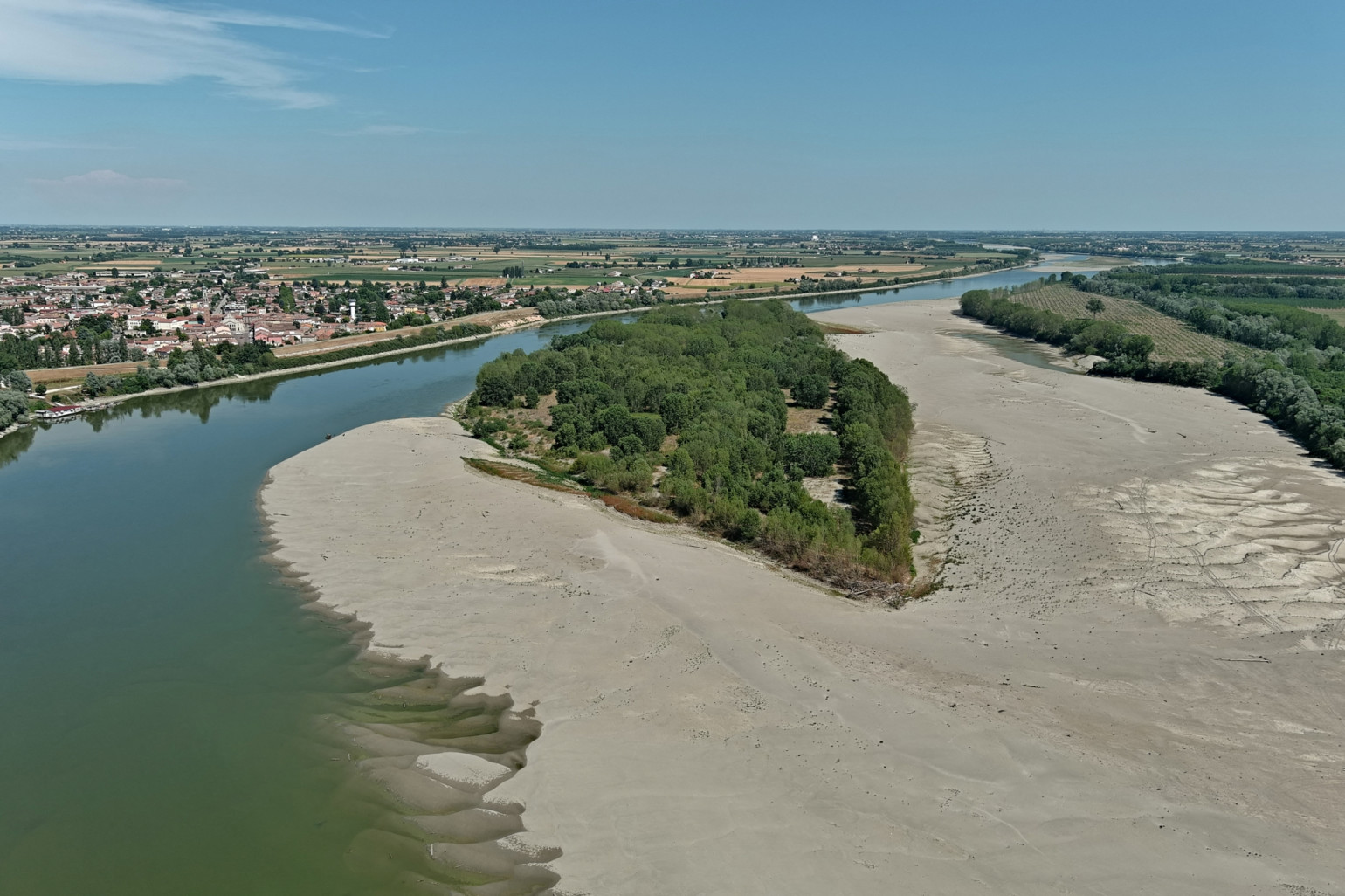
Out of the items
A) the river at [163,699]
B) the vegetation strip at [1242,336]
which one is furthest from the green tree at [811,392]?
the river at [163,699]

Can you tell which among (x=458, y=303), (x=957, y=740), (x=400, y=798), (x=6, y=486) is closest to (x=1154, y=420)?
(x=957, y=740)

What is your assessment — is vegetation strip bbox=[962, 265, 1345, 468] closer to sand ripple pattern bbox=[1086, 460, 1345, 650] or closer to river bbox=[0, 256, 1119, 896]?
sand ripple pattern bbox=[1086, 460, 1345, 650]

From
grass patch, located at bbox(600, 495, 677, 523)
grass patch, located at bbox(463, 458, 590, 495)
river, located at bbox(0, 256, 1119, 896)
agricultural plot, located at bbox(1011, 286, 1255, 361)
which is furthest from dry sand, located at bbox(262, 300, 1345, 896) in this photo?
agricultural plot, located at bbox(1011, 286, 1255, 361)

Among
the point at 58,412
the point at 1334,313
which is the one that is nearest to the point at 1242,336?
the point at 1334,313

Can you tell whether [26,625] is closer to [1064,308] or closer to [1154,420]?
[1154,420]

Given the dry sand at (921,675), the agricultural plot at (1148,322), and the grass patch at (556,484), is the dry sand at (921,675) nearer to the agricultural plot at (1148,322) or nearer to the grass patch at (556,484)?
the grass patch at (556,484)

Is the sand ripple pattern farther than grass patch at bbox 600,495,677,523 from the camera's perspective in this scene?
No

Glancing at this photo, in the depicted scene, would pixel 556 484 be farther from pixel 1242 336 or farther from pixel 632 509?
pixel 1242 336
